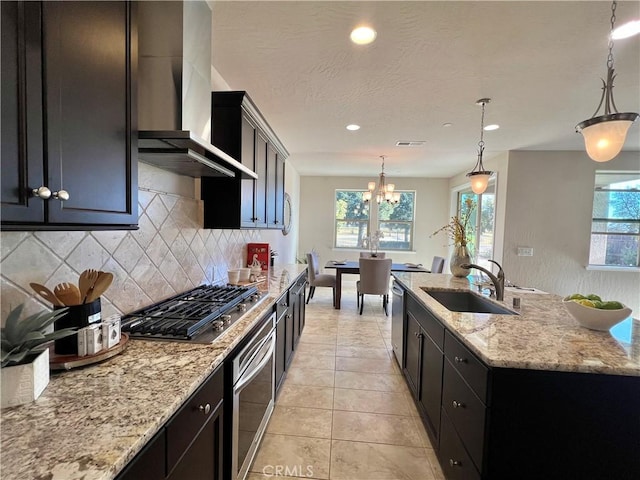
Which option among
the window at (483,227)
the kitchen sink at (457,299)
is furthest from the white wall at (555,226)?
the kitchen sink at (457,299)

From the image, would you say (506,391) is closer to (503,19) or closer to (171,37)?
(503,19)

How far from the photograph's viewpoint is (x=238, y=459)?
4.79 ft

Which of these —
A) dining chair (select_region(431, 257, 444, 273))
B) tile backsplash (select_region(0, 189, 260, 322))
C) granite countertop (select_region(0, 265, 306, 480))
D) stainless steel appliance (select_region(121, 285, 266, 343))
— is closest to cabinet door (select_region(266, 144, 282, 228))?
tile backsplash (select_region(0, 189, 260, 322))

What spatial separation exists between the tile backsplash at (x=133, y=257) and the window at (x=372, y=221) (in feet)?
16.6

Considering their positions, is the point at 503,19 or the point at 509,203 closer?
the point at 503,19

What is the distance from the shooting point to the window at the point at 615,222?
15.3 feet

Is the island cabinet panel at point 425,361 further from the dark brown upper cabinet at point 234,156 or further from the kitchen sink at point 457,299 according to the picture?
the dark brown upper cabinet at point 234,156

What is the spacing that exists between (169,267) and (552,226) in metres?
5.33

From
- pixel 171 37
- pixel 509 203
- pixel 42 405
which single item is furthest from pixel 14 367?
pixel 509 203

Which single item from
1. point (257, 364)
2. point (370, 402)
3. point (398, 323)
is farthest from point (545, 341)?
point (398, 323)

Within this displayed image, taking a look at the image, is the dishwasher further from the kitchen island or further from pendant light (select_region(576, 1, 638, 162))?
pendant light (select_region(576, 1, 638, 162))

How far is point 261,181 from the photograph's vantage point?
2883mm

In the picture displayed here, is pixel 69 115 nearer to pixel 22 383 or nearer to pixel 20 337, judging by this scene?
pixel 20 337

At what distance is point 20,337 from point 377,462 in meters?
1.91
